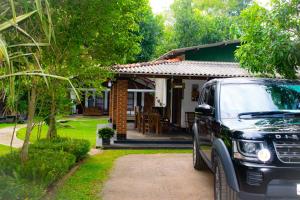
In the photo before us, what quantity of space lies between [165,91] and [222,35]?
1720cm

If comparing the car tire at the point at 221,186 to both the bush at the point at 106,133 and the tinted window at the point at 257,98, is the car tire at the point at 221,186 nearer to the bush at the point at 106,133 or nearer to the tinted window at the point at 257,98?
the tinted window at the point at 257,98

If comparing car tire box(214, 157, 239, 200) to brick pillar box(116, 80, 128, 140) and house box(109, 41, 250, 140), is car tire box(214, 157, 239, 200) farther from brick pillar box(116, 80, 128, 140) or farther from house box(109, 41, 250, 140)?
brick pillar box(116, 80, 128, 140)

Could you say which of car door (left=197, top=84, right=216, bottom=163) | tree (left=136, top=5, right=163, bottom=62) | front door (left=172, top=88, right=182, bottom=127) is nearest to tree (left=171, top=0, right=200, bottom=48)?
tree (left=136, top=5, right=163, bottom=62)

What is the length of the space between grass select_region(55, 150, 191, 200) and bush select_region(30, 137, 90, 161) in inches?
12.4

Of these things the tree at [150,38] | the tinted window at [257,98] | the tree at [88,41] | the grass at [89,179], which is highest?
the tree at [150,38]

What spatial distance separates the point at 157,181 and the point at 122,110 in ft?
23.4

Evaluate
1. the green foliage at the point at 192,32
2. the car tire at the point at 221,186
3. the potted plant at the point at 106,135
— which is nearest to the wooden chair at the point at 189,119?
the potted plant at the point at 106,135

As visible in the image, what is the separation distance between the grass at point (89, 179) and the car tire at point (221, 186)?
7.02 ft

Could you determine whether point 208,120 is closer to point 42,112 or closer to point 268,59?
point 268,59

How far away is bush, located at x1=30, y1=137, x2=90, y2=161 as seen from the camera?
384 inches

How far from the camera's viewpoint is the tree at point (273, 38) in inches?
321

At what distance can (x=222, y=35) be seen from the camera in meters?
35.8

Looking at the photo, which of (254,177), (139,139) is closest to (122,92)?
(139,139)

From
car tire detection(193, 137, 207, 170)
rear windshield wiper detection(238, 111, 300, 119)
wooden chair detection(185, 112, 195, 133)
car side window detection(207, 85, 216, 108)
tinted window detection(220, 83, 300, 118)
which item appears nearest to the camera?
rear windshield wiper detection(238, 111, 300, 119)
